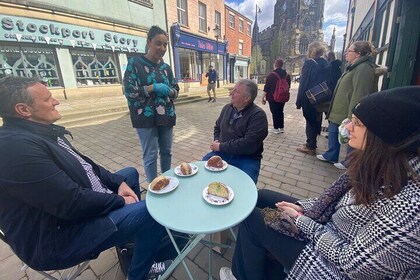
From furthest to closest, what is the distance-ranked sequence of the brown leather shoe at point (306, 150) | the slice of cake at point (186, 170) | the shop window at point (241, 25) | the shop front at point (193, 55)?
the shop window at point (241, 25), the shop front at point (193, 55), the brown leather shoe at point (306, 150), the slice of cake at point (186, 170)

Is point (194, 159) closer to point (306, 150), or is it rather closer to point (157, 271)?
point (306, 150)

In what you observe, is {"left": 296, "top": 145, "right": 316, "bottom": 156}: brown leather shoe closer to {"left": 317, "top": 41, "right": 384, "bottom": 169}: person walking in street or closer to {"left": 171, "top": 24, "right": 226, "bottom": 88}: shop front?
{"left": 317, "top": 41, "right": 384, "bottom": 169}: person walking in street

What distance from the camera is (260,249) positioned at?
1324 mm

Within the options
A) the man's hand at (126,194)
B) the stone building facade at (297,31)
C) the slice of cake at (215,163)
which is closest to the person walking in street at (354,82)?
the slice of cake at (215,163)

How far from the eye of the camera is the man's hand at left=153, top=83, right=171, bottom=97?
94.6 inches

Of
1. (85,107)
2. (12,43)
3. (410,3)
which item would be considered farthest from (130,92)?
(12,43)

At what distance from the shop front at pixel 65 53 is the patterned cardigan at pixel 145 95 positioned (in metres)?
7.88

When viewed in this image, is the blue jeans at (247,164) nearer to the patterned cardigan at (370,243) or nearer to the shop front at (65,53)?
the patterned cardigan at (370,243)

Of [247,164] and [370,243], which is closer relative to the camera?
[370,243]

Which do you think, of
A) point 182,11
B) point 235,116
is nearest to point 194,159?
point 235,116

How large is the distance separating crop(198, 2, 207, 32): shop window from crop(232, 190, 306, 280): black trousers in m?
16.0

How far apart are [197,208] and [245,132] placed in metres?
1.18

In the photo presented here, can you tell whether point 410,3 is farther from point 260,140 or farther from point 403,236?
point 403,236

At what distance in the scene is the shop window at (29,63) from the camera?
7.31 metres
